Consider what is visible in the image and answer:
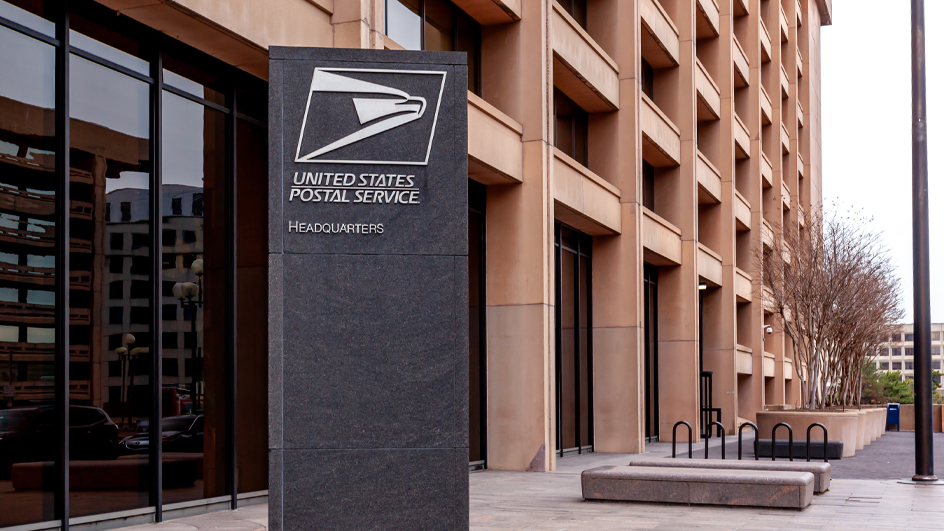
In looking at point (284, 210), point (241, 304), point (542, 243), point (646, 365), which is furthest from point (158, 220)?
point (646, 365)

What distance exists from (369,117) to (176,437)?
612 centimetres

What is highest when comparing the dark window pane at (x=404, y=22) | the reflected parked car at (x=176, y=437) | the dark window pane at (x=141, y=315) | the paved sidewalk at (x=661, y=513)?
the dark window pane at (x=404, y=22)

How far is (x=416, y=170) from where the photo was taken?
26.3 feet

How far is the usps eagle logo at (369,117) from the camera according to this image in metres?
7.93

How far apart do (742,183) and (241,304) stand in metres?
33.7

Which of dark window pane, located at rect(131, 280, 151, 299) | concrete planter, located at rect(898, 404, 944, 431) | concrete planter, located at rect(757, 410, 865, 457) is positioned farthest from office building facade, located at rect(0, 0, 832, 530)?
concrete planter, located at rect(898, 404, 944, 431)

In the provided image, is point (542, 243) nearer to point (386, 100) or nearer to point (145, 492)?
point (145, 492)

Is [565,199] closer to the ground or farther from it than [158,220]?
farther from it

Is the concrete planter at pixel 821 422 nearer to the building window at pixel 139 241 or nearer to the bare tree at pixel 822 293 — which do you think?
the bare tree at pixel 822 293

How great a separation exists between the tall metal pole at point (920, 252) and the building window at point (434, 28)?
26.5ft

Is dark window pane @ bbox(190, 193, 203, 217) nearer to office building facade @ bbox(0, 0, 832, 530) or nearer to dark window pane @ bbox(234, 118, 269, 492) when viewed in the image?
office building facade @ bbox(0, 0, 832, 530)

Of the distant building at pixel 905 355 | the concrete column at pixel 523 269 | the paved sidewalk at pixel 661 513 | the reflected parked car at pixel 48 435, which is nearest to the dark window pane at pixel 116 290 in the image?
the reflected parked car at pixel 48 435

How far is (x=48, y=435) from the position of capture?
33.8ft

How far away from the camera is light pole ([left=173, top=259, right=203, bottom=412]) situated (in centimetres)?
1244
